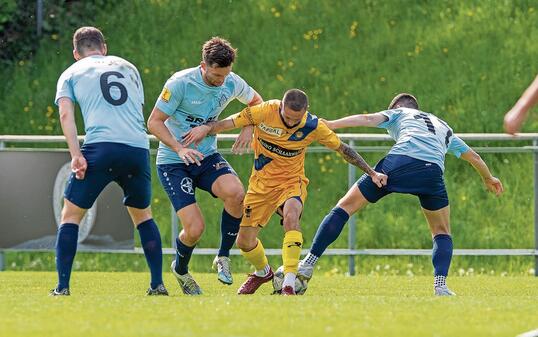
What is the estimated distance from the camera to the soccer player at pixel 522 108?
6.30 meters

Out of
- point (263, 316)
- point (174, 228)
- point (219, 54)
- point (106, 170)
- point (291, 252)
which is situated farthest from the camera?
point (174, 228)

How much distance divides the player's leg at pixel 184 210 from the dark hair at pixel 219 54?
2.87 ft

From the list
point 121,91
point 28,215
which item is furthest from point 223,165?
point 28,215

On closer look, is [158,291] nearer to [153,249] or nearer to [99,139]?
[153,249]

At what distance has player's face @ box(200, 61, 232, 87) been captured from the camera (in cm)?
1071

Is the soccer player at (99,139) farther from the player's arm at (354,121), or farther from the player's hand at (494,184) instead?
the player's hand at (494,184)

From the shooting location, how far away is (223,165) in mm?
11078

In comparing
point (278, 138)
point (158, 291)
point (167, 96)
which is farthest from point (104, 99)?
point (278, 138)

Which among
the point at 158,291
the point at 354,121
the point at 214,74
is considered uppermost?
the point at 214,74

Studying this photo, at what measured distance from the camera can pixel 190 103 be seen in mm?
10898

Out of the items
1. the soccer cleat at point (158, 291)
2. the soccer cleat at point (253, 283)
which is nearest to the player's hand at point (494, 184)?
the soccer cleat at point (253, 283)

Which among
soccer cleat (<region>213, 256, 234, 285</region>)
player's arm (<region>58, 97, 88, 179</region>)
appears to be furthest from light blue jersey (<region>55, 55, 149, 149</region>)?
soccer cleat (<region>213, 256, 234, 285</region>)

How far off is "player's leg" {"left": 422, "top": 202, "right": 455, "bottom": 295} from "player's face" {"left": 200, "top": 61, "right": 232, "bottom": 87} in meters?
1.91

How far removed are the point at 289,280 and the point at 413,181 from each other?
4.26ft
